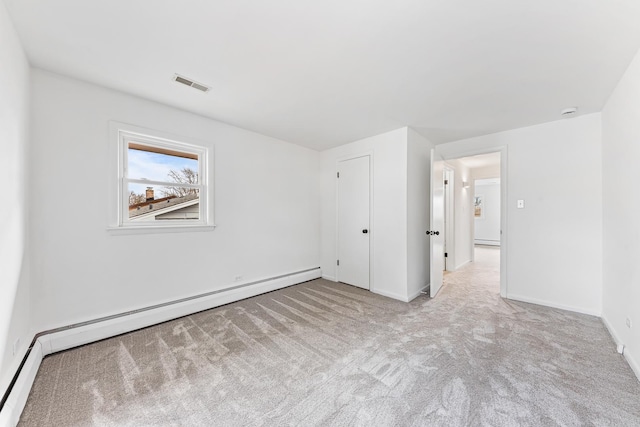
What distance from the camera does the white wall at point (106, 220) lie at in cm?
213

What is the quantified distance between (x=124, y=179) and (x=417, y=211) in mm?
3689

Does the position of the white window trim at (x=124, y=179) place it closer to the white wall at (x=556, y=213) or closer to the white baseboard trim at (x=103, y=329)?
the white baseboard trim at (x=103, y=329)

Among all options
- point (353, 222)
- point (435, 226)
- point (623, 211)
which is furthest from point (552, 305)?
point (353, 222)

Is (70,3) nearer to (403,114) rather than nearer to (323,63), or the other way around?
(323,63)

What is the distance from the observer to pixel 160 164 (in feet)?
9.36

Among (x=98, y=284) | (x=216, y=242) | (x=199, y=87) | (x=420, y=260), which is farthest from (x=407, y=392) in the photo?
(x=199, y=87)

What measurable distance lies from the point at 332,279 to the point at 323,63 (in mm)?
3427

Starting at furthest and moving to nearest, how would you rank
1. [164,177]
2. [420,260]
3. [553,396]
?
[420,260] < [164,177] < [553,396]

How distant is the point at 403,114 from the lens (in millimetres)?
2949

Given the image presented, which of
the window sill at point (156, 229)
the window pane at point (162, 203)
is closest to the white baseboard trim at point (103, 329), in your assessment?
the window sill at point (156, 229)

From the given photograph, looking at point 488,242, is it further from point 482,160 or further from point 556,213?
point 556,213

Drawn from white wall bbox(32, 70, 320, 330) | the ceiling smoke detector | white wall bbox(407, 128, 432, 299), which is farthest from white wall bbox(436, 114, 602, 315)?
white wall bbox(32, 70, 320, 330)

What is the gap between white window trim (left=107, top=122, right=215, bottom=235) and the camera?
245cm

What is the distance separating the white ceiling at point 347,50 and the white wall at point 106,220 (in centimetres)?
28
